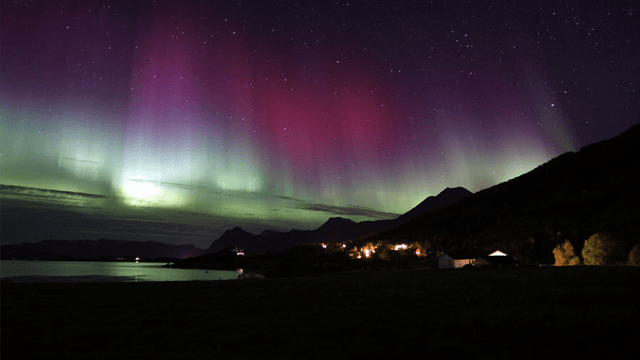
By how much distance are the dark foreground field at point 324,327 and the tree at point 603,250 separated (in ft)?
202

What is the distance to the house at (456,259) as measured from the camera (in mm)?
95688

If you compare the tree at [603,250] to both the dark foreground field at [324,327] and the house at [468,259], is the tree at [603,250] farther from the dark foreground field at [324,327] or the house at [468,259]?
the dark foreground field at [324,327]

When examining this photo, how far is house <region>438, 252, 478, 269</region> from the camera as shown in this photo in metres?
95.7

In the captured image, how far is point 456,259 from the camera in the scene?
316ft

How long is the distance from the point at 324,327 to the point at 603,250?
7833 cm

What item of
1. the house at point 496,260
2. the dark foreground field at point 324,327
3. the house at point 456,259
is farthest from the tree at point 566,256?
the dark foreground field at point 324,327

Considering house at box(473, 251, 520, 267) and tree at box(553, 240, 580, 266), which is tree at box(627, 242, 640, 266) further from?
house at box(473, 251, 520, 267)

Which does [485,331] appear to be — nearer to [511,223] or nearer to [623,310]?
[623,310]

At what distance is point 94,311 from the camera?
16844mm

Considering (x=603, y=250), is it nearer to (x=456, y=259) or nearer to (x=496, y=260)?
(x=496, y=260)

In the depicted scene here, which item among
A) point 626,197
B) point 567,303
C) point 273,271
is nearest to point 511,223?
point 626,197

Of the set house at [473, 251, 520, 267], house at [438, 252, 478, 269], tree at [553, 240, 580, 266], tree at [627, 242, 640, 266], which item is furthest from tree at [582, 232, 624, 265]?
house at [438, 252, 478, 269]

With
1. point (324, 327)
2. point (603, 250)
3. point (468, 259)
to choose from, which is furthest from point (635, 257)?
point (324, 327)

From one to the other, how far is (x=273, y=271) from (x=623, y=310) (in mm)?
69689
